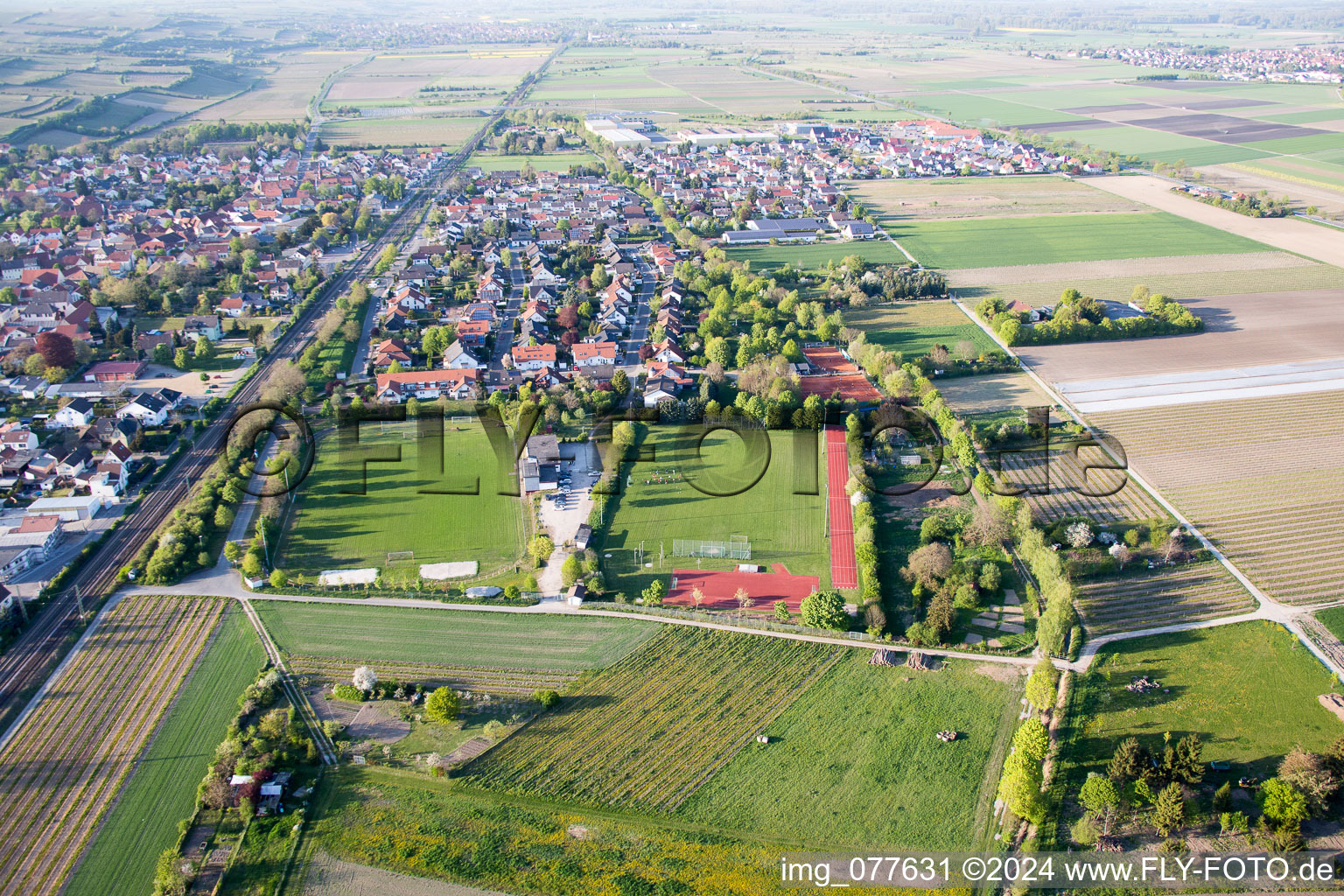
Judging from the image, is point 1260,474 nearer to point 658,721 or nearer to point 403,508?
point 658,721

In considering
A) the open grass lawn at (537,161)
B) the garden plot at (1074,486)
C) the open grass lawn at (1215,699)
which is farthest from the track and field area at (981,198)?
the open grass lawn at (1215,699)

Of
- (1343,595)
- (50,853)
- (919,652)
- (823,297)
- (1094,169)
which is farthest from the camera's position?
(1094,169)

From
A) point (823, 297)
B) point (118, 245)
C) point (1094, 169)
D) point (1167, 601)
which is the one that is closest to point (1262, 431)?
point (1167, 601)

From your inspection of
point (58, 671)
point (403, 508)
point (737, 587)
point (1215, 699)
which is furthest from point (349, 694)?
point (1215, 699)

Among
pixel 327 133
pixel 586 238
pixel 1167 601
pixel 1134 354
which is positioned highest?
pixel 327 133

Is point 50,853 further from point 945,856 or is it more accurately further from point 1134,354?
point 1134,354

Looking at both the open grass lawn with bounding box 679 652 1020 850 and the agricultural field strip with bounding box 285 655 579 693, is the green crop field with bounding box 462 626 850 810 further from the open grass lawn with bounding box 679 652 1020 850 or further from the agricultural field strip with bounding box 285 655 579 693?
the agricultural field strip with bounding box 285 655 579 693
